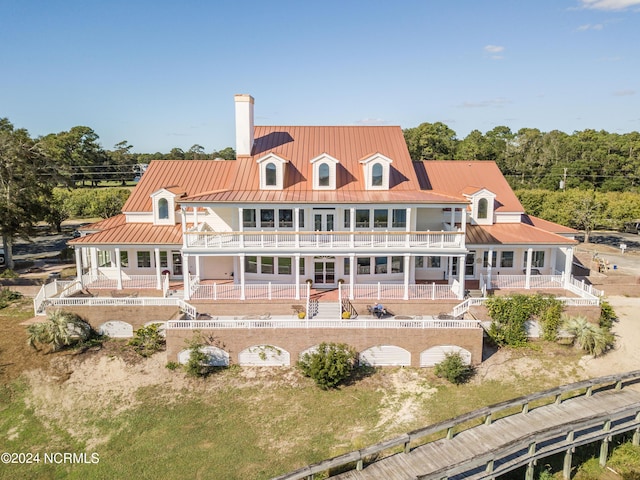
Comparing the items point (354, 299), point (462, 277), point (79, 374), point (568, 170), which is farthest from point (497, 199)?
point (568, 170)

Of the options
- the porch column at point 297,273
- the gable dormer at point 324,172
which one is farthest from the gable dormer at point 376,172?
the porch column at point 297,273

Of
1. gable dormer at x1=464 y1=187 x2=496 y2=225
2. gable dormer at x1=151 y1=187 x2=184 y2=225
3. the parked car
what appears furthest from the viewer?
the parked car

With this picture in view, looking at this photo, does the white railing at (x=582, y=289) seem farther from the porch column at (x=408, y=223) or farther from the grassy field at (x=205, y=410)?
the porch column at (x=408, y=223)

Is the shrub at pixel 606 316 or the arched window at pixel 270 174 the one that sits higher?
the arched window at pixel 270 174

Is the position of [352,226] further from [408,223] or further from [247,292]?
[247,292]

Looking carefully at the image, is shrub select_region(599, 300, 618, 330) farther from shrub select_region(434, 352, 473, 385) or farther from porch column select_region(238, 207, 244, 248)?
porch column select_region(238, 207, 244, 248)

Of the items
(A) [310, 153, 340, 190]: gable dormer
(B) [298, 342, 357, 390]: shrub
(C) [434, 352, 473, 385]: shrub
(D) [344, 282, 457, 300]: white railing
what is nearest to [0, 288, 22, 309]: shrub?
(B) [298, 342, 357, 390]: shrub
